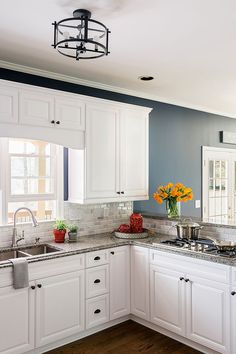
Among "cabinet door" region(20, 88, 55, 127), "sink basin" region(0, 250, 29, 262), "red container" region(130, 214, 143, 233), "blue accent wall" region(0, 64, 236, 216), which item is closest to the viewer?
→ "cabinet door" region(20, 88, 55, 127)

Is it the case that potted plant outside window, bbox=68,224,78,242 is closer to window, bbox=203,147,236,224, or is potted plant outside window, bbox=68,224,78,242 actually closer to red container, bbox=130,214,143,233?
red container, bbox=130,214,143,233

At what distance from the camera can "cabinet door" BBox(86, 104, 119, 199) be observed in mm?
3539

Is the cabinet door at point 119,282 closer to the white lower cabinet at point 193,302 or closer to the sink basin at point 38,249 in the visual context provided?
the white lower cabinet at point 193,302

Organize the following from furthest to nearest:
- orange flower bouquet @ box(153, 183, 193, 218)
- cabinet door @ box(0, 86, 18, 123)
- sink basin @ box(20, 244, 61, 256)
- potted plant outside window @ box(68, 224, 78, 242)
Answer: orange flower bouquet @ box(153, 183, 193, 218) < potted plant outside window @ box(68, 224, 78, 242) < sink basin @ box(20, 244, 61, 256) < cabinet door @ box(0, 86, 18, 123)

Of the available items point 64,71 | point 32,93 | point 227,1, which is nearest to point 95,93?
point 64,71

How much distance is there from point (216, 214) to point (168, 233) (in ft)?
7.04

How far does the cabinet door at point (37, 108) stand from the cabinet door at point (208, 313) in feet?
6.26

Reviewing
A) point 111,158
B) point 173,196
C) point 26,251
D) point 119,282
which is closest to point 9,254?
point 26,251

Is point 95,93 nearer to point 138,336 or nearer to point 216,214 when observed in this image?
point 138,336

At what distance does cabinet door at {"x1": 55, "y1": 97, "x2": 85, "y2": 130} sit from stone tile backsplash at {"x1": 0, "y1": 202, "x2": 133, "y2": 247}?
871mm

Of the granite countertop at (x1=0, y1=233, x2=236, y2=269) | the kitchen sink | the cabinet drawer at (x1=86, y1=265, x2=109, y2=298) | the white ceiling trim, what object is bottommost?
the cabinet drawer at (x1=86, y1=265, x2=109, y2=298)

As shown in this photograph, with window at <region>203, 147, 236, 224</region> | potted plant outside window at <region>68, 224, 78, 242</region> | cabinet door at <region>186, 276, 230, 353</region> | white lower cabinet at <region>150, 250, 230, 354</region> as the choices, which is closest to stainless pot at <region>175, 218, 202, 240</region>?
white lower cabinet at <region>150, 250, 230, 354</region>

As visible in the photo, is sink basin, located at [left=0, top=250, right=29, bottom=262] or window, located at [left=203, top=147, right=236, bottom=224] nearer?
sink basin, located at [left=0, top=250, right=29, bottom=262]

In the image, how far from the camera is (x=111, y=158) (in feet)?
12.2
